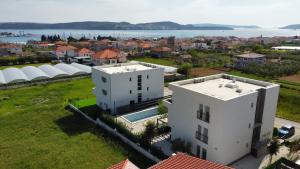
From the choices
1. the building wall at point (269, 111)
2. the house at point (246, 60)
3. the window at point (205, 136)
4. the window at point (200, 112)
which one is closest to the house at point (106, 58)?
the house at point (246, 60)

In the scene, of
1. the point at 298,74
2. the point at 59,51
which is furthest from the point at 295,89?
the point at 59,51

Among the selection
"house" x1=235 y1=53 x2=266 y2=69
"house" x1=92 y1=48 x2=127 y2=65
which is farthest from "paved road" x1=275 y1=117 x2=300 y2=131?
"house" x1=92 y1=48 x2=127 y2=65

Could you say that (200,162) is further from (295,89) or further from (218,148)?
(295,89)

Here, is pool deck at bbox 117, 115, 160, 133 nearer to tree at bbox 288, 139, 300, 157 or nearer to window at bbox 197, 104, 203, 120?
window at bbox 197, 104, 203, 120

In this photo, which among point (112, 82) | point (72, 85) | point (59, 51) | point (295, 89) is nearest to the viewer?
point (112, 82)

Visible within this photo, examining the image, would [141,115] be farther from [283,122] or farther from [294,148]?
[283,122]

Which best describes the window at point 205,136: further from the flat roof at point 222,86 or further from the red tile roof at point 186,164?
the red tile roof at point 186,164

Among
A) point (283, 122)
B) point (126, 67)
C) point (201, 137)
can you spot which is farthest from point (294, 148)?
point (126, 67)
